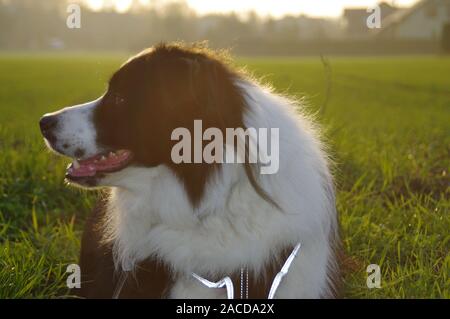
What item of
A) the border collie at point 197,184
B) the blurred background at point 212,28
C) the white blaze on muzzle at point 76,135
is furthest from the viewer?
the blurred background at point 212,28

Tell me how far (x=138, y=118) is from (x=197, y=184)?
45cm

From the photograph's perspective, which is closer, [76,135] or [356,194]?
[76,135]

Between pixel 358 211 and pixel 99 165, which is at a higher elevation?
pixel 99 165

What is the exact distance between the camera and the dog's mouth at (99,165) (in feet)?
10.2

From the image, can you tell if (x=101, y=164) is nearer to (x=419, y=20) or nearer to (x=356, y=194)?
(x=356, y=194)

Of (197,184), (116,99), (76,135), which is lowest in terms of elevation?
(197,184)

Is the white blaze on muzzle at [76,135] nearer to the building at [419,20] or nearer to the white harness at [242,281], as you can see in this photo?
the white harness at [242,281]

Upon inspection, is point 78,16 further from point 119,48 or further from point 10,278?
point 119,48

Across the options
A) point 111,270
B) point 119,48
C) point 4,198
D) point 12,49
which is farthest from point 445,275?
point 12,49

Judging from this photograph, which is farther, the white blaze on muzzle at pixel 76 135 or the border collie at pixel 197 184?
the white blaze on muzzle at pixel 76 135

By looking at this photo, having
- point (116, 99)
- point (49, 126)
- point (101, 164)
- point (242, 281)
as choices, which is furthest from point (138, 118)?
point (242, 281)

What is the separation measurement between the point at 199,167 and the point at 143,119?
0.39m

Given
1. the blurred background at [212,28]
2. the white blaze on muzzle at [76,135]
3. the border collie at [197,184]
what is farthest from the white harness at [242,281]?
the blurred background at [212,28]

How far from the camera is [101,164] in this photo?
3.12 metres
